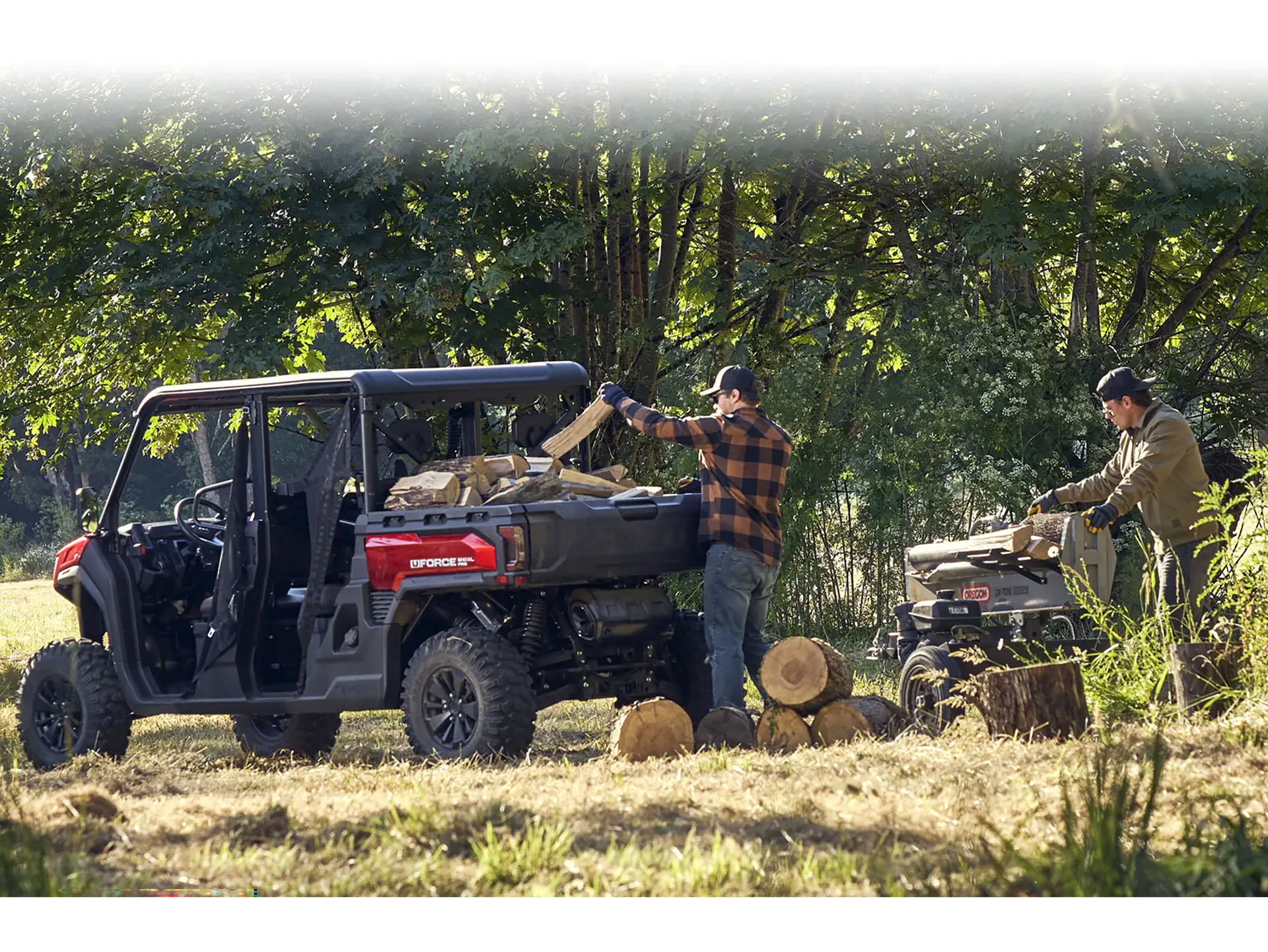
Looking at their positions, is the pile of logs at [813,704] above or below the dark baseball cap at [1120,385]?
below

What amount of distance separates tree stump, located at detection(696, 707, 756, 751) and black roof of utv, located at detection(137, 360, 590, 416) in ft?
7.25

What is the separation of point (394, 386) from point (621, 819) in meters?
3.61

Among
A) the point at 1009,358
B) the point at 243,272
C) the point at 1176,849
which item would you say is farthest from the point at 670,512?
the point at 243,272

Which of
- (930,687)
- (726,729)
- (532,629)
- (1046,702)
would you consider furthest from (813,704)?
(1046,702)

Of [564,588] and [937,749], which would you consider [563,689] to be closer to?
[564,588]

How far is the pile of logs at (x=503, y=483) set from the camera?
8477 mm

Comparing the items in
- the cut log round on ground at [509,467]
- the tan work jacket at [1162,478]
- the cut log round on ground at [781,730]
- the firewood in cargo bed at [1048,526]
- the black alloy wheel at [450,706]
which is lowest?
the cut log round on ground at [781,730]

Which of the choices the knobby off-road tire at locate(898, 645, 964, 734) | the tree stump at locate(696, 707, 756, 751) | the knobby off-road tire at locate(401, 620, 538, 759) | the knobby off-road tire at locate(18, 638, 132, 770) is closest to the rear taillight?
the knobby off-road tire at locate(401, 620, 538, 759)

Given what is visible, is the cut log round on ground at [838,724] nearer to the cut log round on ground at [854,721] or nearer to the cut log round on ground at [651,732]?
the cut log round on ground at [854,721]

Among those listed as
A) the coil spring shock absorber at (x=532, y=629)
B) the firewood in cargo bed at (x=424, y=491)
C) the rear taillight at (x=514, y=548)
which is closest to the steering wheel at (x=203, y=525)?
the firewood in cargo bed at (x=424, y=491)

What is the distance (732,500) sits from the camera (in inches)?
349

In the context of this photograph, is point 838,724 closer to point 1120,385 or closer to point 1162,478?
point 1162,478

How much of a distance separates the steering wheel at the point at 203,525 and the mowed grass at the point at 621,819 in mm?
1755

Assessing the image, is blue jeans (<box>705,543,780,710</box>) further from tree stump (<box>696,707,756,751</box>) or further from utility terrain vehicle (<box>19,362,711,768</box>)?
utility terrain vehicle (<box>19,362,711,768</box>)
